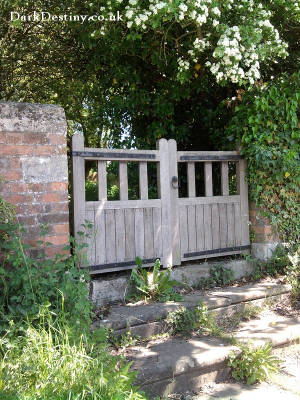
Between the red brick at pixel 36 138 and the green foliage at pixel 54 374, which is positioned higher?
the red brick at pixel 36 138

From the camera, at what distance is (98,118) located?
734 cm

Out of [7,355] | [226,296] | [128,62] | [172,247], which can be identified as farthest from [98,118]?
[7,355]

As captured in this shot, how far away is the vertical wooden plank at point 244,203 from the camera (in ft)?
18.8

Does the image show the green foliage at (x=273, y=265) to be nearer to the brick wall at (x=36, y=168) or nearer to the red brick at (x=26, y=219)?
the brick wall at (x=36, y=168)

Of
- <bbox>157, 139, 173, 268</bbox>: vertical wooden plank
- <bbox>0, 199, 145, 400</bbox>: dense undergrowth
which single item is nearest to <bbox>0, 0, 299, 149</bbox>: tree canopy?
<bbox>157, 139, 173, 268</bbox>: vertical wooden plank

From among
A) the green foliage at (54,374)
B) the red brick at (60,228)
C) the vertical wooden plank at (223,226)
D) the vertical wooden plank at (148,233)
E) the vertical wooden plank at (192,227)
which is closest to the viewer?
the green foliage at (54,374)

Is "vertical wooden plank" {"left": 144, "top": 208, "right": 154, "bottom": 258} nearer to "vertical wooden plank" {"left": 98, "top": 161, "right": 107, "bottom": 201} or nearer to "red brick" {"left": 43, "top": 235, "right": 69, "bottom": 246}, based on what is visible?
"vertical wooden plank" {"left": 98, "top": 161, "right": 107, "bottom": 201}

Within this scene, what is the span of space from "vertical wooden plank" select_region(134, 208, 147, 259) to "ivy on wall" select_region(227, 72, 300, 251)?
62.2 inches

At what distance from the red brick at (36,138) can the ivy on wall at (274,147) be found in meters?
2.58

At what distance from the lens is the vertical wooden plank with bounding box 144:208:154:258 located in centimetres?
496

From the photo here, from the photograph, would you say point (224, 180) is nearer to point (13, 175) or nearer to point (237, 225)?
point (237, 225)

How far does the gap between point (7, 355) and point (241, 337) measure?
2.08 meters

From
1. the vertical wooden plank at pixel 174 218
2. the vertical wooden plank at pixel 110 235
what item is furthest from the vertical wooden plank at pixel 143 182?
the vertical wooden plank at pixel 110 235

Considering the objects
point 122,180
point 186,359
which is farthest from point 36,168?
point 186,359
